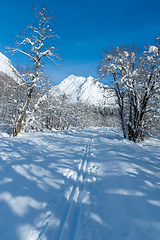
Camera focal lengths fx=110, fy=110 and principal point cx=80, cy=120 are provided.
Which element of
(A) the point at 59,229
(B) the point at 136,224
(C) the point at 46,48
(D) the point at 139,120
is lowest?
(A) the point at 59,229

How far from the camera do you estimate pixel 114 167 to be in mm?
4457

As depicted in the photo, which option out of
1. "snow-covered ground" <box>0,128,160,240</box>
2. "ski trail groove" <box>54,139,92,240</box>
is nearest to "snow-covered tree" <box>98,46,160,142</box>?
"snow-covered ground" <box>0,128,160,240</box>

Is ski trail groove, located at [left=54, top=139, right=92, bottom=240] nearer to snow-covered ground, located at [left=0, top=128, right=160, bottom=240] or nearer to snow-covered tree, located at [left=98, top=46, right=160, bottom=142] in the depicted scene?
snow-covered ground, located at [left=0, top=128, right=160, bottom=240]

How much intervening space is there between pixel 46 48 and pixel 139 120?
9652 millimetres

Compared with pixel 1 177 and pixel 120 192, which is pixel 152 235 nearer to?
pixel 120 192

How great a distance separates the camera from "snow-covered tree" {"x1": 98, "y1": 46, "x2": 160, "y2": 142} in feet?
27.6

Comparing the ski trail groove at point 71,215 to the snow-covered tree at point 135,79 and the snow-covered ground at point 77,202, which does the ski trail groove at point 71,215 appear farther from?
the snow-covered tree at point 135,79

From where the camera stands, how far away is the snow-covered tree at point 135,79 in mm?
8398

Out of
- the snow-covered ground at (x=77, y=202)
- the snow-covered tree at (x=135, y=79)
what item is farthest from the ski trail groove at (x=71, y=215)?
the snow-covered tree at (x=135, y=79)

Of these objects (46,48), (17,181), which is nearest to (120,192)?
(17,181)

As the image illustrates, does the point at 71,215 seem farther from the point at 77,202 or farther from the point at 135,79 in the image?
the point at 135,79

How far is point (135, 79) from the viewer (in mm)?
9547

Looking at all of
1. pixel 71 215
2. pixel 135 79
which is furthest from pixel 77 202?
pixel 135 79

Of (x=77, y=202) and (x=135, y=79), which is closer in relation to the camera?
(x=77, y=202)
